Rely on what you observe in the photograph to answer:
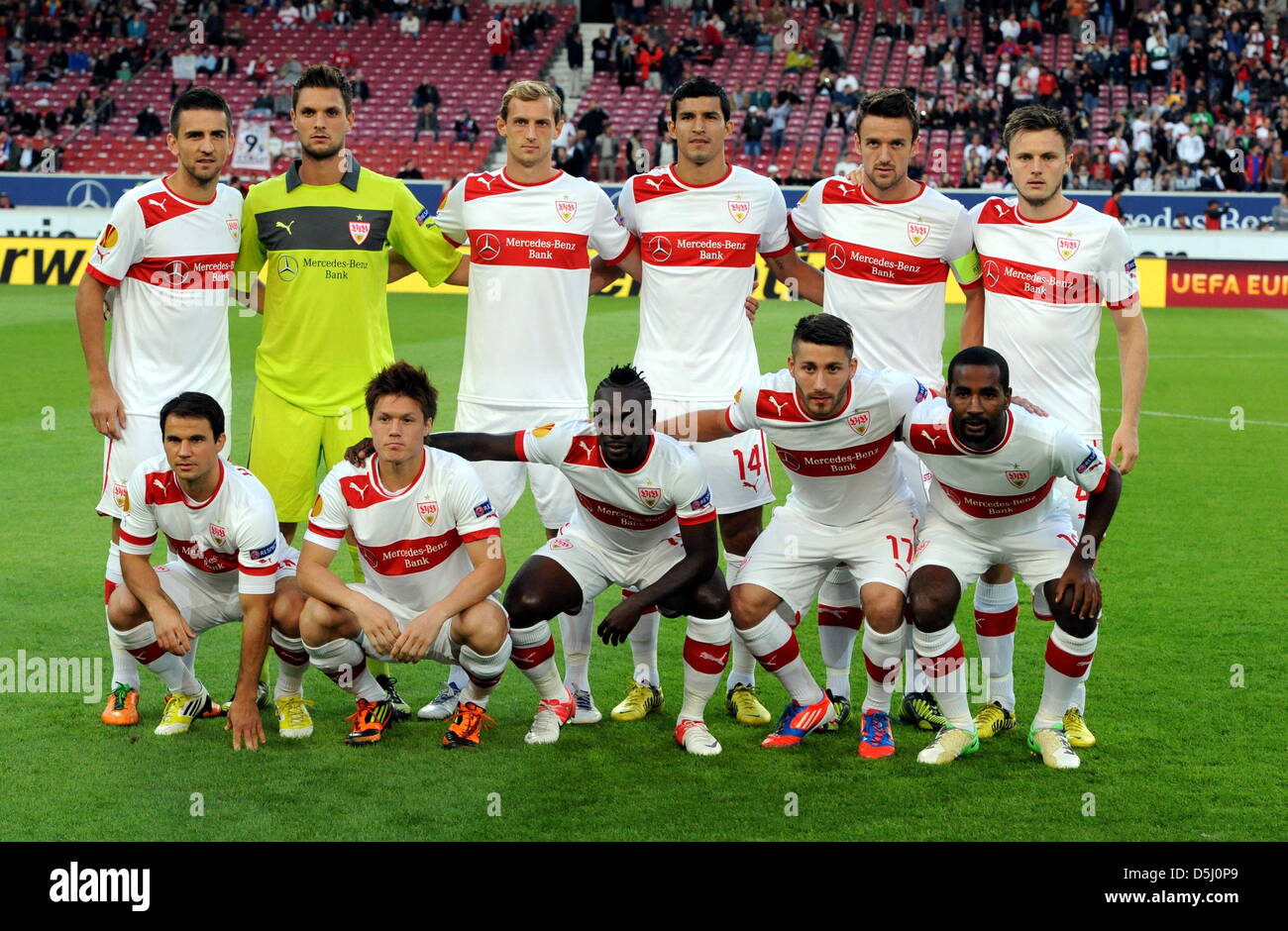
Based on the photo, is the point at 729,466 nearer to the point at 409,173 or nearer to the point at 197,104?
the point at 197,104

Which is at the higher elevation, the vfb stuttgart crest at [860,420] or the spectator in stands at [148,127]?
the vfb stuttgart crest at [860,420]

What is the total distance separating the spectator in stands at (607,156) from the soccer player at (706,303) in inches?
954

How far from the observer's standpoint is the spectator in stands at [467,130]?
105 feet

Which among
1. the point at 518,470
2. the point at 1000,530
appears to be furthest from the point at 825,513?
the point at 518,470

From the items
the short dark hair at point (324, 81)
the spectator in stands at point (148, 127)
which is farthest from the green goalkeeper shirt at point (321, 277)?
the spectator in stands at point (148, 127)

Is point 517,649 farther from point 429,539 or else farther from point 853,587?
point 853,587

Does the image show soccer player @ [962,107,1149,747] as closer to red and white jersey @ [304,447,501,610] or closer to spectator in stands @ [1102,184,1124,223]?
red and white jersey @ [304,447,501,610]

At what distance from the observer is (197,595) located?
222 inches

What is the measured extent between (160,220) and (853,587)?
3.11m

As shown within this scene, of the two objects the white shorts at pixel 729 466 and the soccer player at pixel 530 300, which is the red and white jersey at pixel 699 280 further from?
the soccer player at pixel 530 300

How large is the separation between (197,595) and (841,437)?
8.38 ft

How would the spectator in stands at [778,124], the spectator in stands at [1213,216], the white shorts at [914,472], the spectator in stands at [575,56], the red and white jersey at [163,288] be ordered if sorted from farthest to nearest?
1. the spectator in stands at [575,56]
2. the spectator in stands at [778,124]
3. the spectator in stands at [1213,216]
4. the white shorts at [914,472]
5. the red and white jersey at [163,288]

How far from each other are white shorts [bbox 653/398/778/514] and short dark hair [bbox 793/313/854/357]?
72 centimetres
